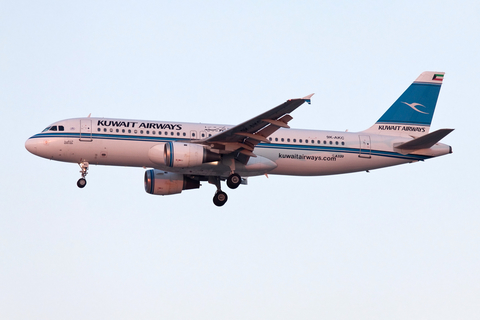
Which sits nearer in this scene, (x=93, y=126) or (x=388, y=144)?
(x=93, y=126)

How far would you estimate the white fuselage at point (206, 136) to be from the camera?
Result: 39812 mm

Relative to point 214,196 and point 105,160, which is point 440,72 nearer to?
point 214,196

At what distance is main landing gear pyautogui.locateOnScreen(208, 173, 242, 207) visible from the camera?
40.4 metres

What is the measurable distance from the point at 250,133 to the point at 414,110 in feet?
45.5

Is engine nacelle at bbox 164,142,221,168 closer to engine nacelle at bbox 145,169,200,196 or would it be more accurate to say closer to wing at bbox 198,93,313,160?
wing at bbox 198,93,313,160

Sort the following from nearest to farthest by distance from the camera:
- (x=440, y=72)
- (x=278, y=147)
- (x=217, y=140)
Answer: (x=217, y=140)
(x=278, y=147)
(x=440, y=72)

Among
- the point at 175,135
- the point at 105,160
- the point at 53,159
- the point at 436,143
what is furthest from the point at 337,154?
the point at 53,159

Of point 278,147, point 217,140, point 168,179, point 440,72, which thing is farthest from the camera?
point 440,72

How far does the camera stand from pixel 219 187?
43625 mm

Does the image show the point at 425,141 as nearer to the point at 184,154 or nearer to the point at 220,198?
the point at 220,198

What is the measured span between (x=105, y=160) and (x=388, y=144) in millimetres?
17611

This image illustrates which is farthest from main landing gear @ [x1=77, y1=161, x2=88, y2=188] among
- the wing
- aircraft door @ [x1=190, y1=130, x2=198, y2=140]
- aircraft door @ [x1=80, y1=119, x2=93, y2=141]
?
the wing

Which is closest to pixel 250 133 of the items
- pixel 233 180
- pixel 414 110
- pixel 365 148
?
pixel 233 180

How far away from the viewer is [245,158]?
39.9 meters
